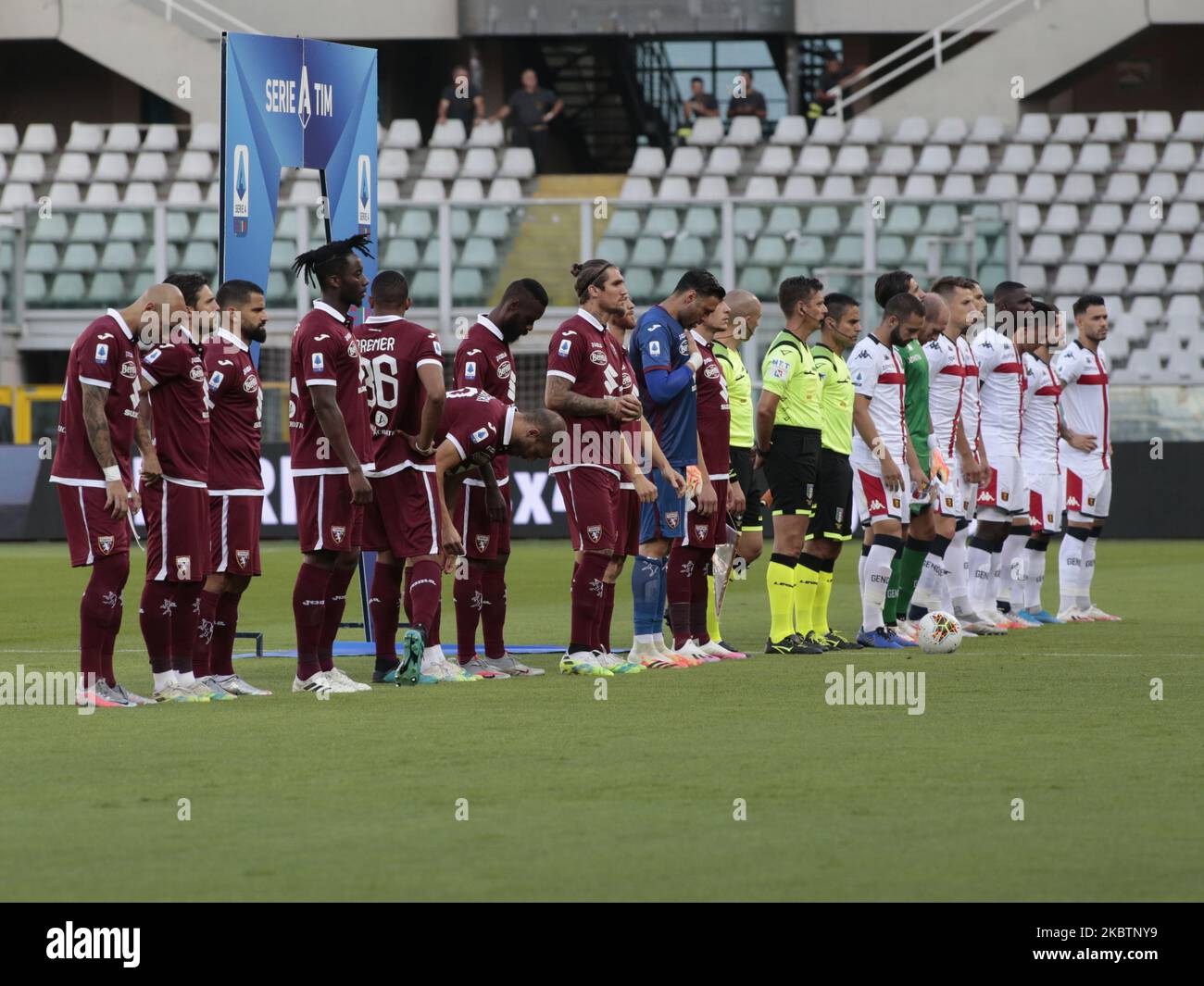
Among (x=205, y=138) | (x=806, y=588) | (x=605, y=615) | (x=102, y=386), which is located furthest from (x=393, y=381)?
(x=205, y=138)

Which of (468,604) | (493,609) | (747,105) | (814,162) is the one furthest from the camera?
(747,105)

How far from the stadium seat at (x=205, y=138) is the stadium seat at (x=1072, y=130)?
535 inches

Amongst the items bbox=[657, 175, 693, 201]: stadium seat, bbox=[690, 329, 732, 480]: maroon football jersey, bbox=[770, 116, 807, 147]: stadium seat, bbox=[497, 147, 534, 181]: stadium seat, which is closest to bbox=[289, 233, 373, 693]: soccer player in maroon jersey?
bbox=[690, 329, 732, 480]: maroon football jersey

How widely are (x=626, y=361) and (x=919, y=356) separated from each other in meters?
2.81

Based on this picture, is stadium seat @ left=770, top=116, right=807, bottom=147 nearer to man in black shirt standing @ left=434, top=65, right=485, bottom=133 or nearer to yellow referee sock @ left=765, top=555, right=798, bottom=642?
man in black shirt standing @ left=434, top=65, right=485, bottom=133

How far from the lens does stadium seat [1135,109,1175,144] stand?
3064 cm

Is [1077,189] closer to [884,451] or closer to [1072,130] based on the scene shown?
[1072,130]

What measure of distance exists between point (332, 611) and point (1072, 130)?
2365 centimetres

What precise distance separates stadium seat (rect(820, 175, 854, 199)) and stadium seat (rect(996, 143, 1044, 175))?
2.33m

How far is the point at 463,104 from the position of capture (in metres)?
32.8

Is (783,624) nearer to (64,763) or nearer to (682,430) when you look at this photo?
(682,430)

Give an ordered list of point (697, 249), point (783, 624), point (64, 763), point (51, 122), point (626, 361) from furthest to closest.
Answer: point (51, 122) → point (697, 249) → point (783, 624) → point (626, 361) → point (64, 763)
